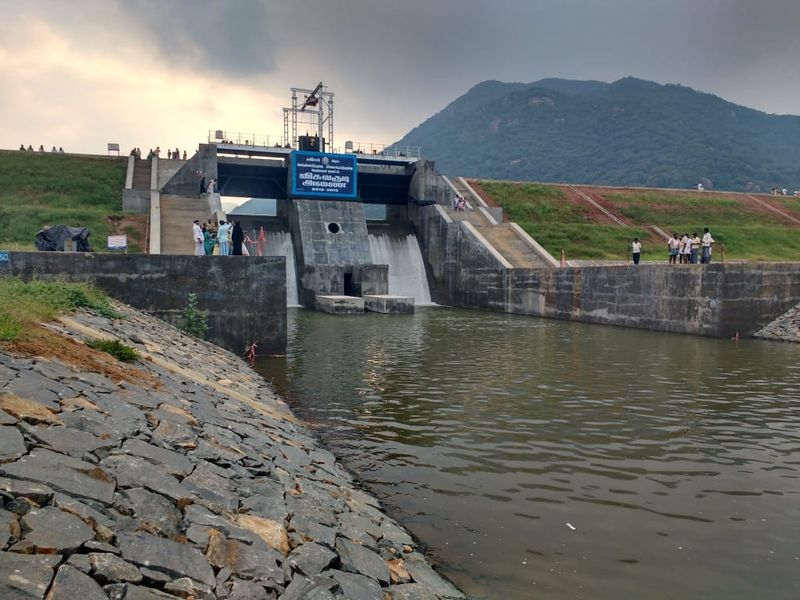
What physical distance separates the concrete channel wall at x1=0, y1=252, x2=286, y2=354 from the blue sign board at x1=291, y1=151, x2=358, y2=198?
24775 mm

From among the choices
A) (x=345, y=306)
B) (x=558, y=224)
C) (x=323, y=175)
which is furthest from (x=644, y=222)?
(x=345, y=306)

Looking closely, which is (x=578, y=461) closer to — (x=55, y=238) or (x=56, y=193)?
(x=55, y=238)

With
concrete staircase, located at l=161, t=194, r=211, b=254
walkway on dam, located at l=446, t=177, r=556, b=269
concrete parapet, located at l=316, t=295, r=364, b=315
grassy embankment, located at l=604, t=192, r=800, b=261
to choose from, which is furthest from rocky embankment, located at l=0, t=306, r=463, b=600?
grassy embankment, located at l=604, t=192, r=800, b=261

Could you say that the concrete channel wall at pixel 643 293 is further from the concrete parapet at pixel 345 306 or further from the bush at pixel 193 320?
the bush at pixel 193 320

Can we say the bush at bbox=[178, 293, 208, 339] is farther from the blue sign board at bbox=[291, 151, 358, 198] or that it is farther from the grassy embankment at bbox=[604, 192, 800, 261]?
the grassy embankment at bbox=[604, 192, 800, 261]

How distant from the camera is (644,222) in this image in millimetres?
45781

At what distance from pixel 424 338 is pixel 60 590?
18.8 metres

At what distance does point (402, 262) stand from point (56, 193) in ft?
70.1

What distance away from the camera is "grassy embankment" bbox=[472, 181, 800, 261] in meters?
39.4

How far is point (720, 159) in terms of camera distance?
448 feet

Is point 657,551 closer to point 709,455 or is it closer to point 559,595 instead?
point 559,595

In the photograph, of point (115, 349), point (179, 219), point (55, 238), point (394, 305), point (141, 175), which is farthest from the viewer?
point (141, 175)

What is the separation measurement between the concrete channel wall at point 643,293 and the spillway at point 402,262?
3.87 meters

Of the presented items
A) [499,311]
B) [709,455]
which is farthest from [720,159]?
[709,455]
